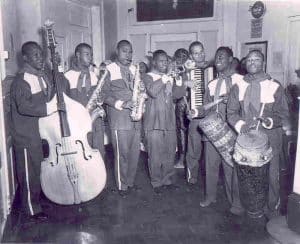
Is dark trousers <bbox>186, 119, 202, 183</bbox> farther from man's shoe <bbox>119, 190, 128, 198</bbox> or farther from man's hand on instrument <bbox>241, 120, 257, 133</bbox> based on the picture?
man's hand on instrument <bbox>241, 120, 257, 133</bbox>

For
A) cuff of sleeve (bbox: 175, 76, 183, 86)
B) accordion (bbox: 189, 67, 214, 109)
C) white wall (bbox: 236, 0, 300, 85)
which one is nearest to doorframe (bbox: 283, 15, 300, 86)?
white wall (bbox: 236, 0, 300, 85)

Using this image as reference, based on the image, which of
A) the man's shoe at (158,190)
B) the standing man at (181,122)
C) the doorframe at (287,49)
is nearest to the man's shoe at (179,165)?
the standing man at (181,122)

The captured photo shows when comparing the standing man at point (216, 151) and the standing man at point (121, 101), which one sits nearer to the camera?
the standing man at point (216, 151)

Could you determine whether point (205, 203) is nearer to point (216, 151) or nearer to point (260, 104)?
point (216, 151)

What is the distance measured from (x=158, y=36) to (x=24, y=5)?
3.84 meters

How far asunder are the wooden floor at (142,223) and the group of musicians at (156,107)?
173mm

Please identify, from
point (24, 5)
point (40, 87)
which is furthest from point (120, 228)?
point (24, 5)

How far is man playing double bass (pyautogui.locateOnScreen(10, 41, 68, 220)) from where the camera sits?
371 cm

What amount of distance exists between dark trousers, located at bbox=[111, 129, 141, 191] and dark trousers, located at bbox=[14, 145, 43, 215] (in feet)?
3.33

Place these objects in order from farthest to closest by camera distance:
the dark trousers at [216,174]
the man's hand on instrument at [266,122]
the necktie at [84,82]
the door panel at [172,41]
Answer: the door panel at [172,41] → the necktie at [84,82] → the dark trousers at [216,174] → the man's hand on instrument at [266,122]

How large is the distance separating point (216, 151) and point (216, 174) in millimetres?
305

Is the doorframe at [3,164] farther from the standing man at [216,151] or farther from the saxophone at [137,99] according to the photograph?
the standing man at [216,151]

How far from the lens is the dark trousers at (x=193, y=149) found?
4891 mm

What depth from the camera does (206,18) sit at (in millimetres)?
8109
